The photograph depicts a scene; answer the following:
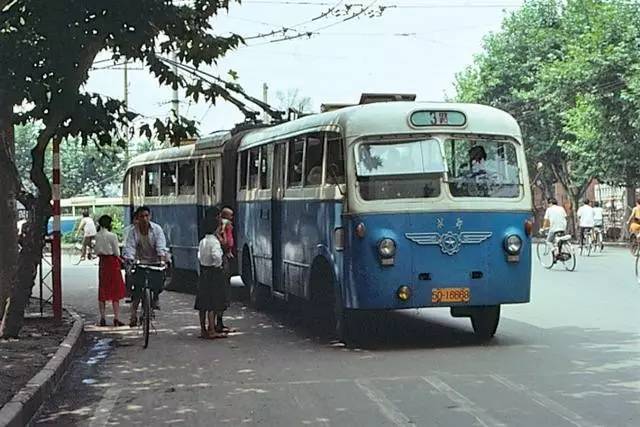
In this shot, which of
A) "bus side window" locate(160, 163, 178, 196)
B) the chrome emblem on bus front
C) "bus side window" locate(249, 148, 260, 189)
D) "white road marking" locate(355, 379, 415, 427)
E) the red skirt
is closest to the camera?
"white road marking" locate(355, 379, 415, 427)

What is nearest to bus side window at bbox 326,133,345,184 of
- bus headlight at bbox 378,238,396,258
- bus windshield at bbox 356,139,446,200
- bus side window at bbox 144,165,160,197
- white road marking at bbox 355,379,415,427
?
bus windshield at bbox 356,139,446,200

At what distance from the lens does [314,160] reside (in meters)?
12.7

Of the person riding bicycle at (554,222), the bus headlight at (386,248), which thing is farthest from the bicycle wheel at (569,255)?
the bus headlight at (386,248)

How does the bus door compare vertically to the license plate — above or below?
above

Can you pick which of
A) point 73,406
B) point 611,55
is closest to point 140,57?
point 73,406

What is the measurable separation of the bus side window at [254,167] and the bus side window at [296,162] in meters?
2.26

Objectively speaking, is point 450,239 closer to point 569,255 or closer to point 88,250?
point 569,255

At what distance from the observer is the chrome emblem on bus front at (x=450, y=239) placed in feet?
36.8

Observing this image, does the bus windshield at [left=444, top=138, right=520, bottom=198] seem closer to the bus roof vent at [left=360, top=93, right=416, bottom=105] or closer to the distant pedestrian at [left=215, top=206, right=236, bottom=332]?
the bus roof vent at [left=360, top=93, right=416, bottom=105]

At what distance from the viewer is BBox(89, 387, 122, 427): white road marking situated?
25.7 ft

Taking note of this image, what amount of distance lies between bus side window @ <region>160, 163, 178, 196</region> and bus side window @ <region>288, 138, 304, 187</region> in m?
7.61

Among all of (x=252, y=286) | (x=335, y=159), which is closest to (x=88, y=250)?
(x=252, y=286)

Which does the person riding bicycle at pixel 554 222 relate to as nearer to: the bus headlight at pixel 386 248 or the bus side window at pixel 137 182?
the bus side window at pixel 137 182

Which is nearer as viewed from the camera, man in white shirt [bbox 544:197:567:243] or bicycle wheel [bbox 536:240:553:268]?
man in white shirt [bbox 544:197:567:243]
